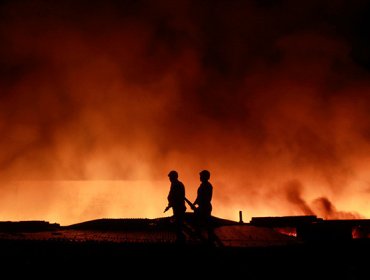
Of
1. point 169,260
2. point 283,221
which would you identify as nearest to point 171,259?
point 169,260

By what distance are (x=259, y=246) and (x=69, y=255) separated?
177 inches

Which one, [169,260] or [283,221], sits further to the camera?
[283,221]

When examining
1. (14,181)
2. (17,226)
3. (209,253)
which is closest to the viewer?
(209,253)

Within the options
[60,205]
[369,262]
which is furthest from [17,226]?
[60,205]

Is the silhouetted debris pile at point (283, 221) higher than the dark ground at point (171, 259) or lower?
higher

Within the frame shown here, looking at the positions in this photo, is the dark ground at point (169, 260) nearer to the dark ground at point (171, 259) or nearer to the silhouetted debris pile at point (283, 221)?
the dark ground at point (171, 259)

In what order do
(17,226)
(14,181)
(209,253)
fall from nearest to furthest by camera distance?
(209,253), (17,226), (14,181)

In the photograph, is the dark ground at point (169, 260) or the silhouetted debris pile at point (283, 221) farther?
the silhouetted debris pile at point (283, 221)

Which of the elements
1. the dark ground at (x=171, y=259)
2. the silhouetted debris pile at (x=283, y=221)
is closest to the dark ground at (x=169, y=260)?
the dark ground at (x=171, y=259)

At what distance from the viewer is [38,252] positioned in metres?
7.43

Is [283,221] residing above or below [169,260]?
above

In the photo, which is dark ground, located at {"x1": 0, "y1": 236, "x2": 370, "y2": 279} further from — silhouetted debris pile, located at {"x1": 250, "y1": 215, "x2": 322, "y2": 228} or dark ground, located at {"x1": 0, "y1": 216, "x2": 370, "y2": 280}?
silhouetted debris pile, located at {"x1": 250, "y1": 215, "x2": 322, "y2": 228}

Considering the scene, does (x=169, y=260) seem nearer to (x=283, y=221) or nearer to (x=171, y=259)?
(x=171, y=259)

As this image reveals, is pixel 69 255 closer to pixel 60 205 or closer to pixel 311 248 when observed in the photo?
pixel 311 248
